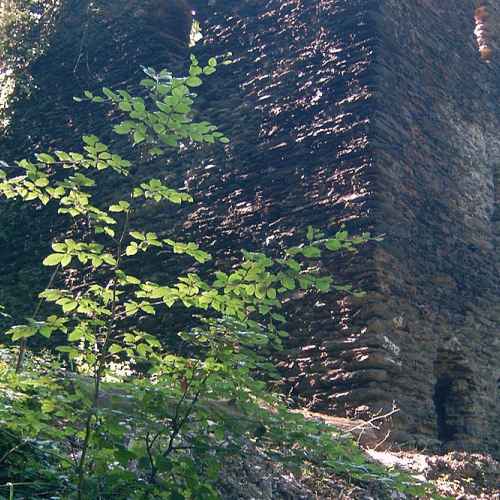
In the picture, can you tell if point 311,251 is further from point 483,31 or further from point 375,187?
point 483,31

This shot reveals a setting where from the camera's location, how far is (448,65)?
7.89 m

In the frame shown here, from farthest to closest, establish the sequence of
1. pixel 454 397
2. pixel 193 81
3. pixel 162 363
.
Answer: pixel 454 397, pixel 162 363, pixel 193 81

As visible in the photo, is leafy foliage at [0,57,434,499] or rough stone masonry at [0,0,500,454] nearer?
leafy foliage at [0,57,434,499]

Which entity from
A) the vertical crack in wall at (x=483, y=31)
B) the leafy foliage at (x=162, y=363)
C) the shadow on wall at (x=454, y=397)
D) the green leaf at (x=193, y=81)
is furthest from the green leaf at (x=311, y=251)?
the vertical crack in wall at (x=483, y=31)

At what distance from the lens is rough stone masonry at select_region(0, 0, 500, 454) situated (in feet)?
19.1

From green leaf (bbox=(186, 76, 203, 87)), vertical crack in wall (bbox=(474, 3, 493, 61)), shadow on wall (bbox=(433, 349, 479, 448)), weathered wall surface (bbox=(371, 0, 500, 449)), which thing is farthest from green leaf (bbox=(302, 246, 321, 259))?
vertical crack in wall (bbox=(474, 3, 493, 61))

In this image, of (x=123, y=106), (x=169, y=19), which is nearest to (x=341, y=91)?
(x=169, y=19)

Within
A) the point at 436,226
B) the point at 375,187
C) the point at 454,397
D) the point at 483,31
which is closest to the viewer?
the point at 375,187

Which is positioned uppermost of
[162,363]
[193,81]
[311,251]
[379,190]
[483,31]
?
[483,31]

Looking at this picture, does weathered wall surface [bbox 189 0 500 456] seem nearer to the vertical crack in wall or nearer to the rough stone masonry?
the rough stone masonry

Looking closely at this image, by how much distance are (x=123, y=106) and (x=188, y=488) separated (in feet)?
3.80

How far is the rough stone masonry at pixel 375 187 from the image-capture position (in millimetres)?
5820

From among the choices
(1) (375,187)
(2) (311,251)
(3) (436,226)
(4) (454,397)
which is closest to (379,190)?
(1) (375,187)

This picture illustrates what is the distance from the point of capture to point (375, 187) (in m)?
6.18
